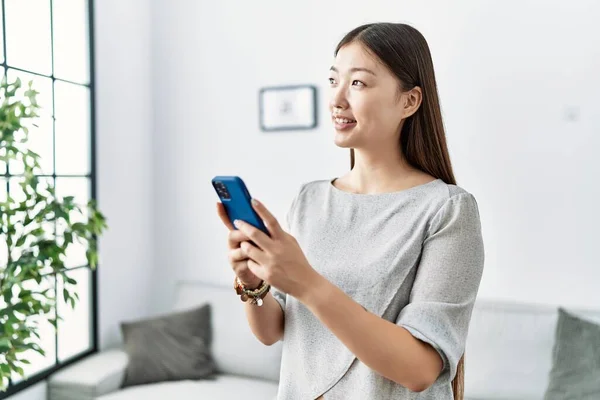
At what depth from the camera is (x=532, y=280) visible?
273 centimetres

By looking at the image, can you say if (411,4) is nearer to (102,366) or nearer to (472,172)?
(472,172)

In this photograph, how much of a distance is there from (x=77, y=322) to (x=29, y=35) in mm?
1419

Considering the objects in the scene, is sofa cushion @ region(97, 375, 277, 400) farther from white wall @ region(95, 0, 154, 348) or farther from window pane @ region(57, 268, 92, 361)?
white wall @ region(95, 0, 154, 348)

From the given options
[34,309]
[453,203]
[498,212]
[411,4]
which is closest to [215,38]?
[411,4]

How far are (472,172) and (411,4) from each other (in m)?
0.88

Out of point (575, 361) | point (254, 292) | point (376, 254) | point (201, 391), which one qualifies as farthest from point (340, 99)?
point (201, 391)

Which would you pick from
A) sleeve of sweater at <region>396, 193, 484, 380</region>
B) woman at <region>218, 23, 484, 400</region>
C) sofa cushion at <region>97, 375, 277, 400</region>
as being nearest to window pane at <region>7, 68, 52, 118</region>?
sofa cushion at <region>97, 375, 277, 400</region>

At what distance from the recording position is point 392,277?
104 centimetres

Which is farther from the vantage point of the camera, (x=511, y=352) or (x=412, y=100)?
(x=511, y=352)

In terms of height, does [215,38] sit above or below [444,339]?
above

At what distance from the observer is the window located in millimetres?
2527

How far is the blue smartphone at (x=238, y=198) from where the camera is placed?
921mm

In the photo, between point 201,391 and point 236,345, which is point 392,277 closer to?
point 201,391

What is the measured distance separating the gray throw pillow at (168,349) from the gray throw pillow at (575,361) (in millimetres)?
1590
